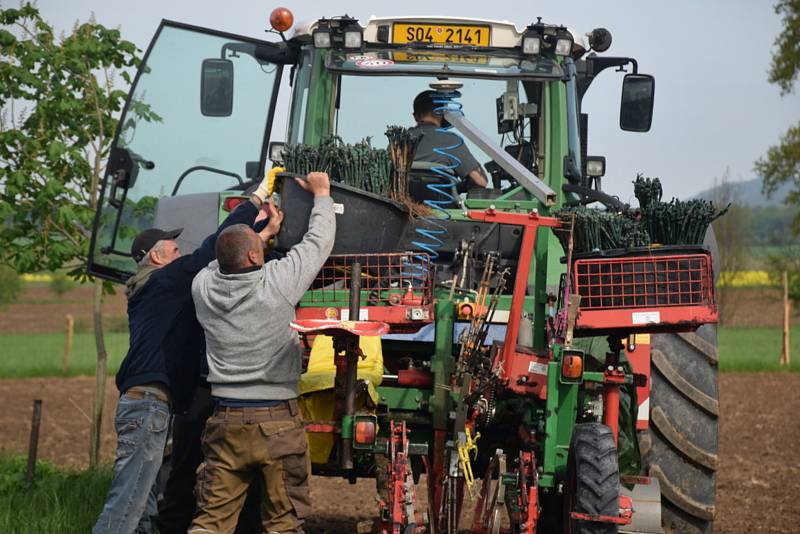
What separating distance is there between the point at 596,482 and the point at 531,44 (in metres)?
2.93

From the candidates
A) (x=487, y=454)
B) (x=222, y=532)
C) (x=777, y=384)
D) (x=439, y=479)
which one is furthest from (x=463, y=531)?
(x=777, y=384)

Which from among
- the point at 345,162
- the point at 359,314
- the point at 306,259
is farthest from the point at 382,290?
the point at 345,162

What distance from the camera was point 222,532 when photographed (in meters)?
5.55

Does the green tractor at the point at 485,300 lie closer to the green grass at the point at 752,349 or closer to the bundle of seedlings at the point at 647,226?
the bundle of seedlings at the point at 647,226

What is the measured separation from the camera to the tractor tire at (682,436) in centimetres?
633

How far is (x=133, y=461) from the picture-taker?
19.6 ft

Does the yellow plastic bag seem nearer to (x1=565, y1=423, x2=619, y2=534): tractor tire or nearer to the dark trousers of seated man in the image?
the dark trousers of seated man

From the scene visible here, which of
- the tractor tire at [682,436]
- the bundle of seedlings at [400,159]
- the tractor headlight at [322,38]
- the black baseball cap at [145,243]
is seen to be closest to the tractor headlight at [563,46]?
the tractor headlight at [322,38]

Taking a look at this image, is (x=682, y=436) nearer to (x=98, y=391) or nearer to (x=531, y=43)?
(x=531, y=43)

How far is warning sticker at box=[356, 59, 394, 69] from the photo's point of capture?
720 cm

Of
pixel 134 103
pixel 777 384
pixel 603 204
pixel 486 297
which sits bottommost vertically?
pixel 777 384

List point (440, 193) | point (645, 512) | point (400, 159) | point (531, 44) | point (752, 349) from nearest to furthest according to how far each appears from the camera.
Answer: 1. point (645, 512)
2. point (400, 159)
3. point (440, 193)
4. point (531, 44)
5. point (752, 349)

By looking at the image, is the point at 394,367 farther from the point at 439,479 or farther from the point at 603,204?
the point at 603,204

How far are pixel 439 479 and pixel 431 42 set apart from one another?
2.53 meters
